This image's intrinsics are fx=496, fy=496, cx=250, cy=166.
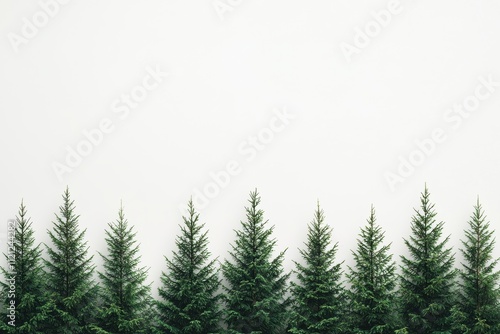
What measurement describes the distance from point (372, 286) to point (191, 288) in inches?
180

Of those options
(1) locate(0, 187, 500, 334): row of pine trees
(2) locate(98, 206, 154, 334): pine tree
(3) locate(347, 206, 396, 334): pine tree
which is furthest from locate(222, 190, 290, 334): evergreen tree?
(2) locate(98, 206, 154, 334): pine tree

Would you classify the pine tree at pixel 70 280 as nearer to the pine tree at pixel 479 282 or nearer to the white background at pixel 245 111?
the white background at pixel 245 111

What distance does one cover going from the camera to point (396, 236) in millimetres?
13414

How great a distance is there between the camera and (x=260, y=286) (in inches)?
495

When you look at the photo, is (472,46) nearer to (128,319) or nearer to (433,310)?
(433,310)

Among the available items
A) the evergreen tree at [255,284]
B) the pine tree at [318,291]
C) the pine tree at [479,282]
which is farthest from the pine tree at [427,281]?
the evergreen tree at [255,284]

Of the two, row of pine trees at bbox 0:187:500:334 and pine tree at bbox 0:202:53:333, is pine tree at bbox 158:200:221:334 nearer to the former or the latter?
row of pine trees at bbox 0:187:500:334

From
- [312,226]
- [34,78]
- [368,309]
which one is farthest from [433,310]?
[34,78]

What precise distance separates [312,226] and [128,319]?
5385 mm

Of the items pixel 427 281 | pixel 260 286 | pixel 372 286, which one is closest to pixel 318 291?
pixel 372 286

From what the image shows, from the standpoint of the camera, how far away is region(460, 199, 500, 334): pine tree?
12.0 metres

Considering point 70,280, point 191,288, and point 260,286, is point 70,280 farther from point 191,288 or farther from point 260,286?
point 260,286

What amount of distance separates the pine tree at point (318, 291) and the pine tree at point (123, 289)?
381 cm

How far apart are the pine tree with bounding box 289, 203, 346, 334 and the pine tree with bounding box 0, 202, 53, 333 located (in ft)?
20.7
